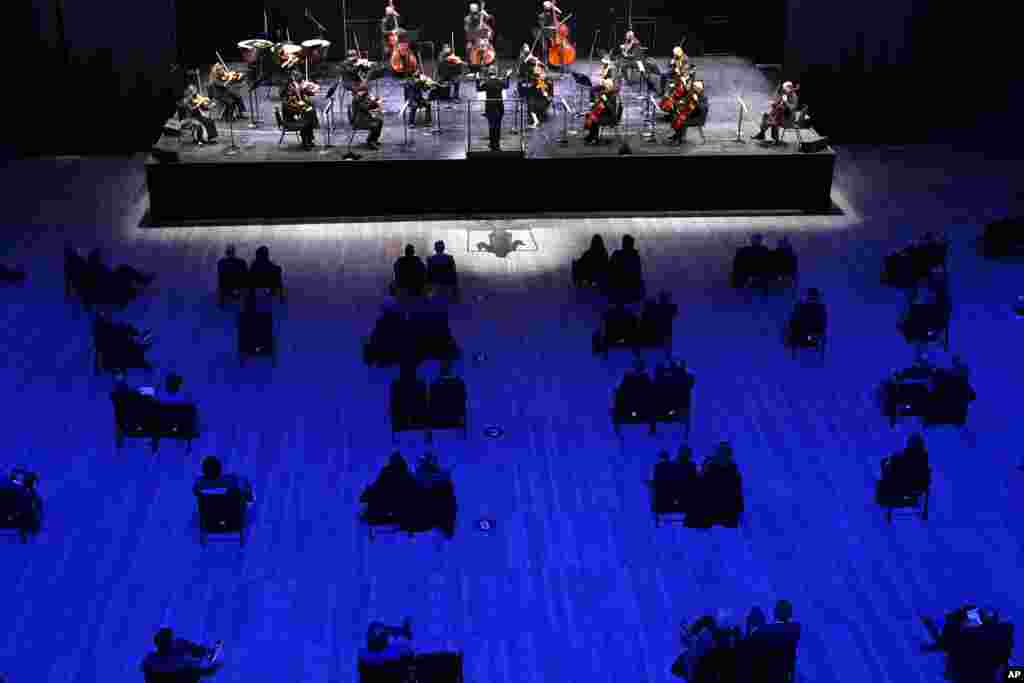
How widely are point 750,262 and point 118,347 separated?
8421mm

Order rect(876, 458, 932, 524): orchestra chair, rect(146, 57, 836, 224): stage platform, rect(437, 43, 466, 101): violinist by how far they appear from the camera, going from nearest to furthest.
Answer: rect(876, 458, 932, 524): orchestra chair < rect(146, 57, 836, 224): stage platform < rect(437, 43, 466, 101): violinist

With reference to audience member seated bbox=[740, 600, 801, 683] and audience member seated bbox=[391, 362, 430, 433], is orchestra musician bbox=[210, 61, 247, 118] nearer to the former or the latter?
audience member seated bbox=[391, 362, 430, 433]

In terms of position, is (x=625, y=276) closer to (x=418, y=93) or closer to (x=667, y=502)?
(x=667, y=502)

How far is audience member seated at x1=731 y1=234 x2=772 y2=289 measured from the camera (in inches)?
803

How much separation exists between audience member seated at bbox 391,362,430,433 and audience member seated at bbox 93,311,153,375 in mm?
3518

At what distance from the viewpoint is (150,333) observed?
1948cm

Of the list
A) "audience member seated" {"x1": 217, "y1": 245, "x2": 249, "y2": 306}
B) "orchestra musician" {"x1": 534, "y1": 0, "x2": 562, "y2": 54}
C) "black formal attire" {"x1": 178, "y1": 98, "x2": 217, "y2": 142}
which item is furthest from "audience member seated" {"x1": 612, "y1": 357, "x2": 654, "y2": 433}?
"orchestra musician" {"x1": 534, "y1": 0, "x2": 562, "y2": 54}

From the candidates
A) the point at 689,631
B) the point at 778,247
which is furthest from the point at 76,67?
the point at 689,631

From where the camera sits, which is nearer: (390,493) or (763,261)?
(390,493)

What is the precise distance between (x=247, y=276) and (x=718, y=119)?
9.16m

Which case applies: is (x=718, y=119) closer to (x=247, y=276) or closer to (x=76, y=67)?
(x=247, y=276)

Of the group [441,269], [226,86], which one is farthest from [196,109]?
[441,269]

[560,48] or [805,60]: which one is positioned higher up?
[560,48]

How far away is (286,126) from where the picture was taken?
23.4 metres
